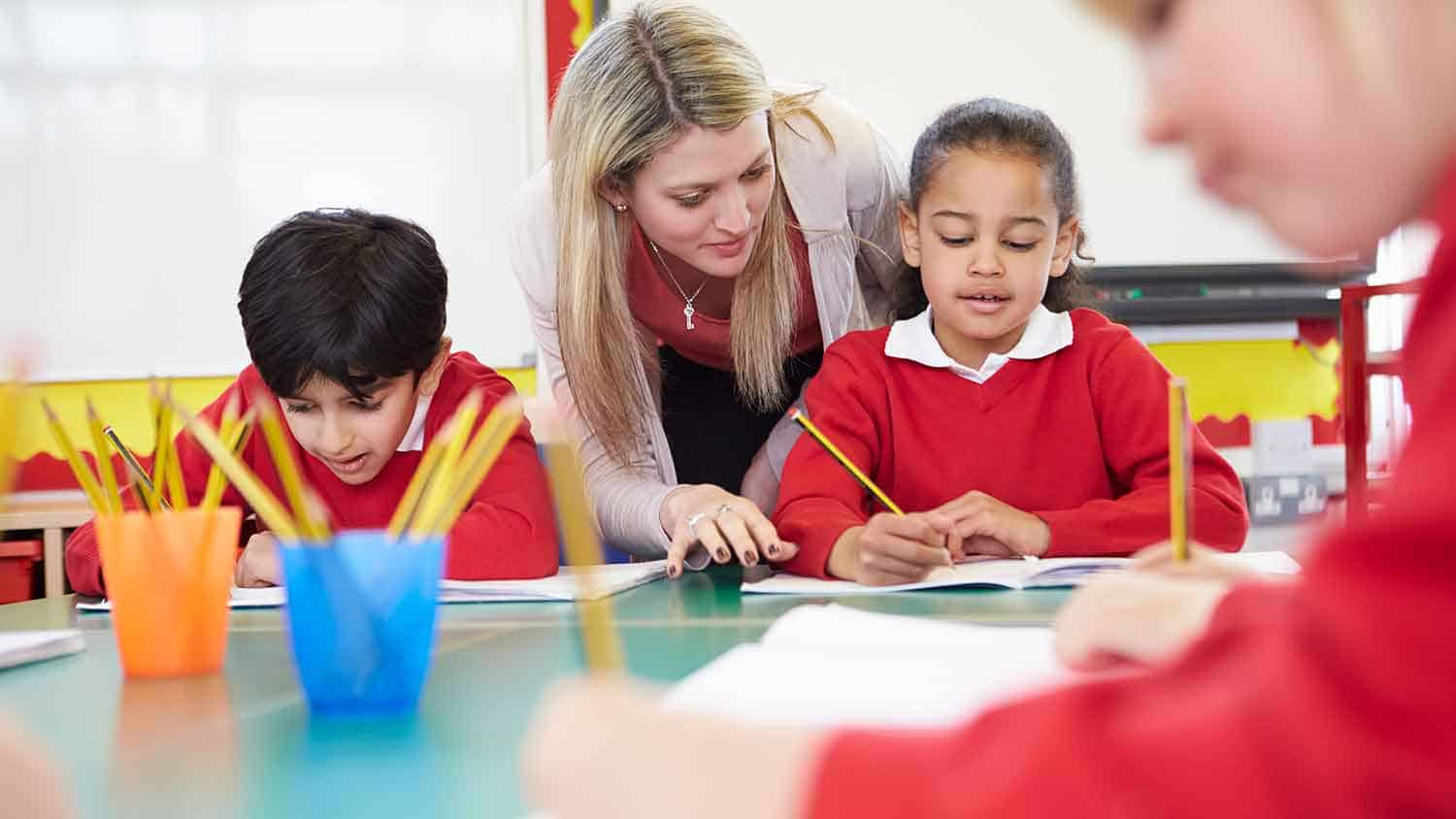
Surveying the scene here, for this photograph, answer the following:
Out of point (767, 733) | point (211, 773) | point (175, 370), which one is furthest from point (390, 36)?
point (767, 733)

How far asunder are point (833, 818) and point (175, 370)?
309 cm

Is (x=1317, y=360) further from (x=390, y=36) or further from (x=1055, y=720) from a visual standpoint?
(x=1055, y=720)

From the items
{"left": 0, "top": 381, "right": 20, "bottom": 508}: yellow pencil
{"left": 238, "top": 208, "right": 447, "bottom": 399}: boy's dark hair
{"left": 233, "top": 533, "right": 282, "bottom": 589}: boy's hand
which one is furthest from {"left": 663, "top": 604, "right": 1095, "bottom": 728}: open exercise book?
{"left": 238, "top": 208, "right": 447, "bottom": 399}: boy's dark hair

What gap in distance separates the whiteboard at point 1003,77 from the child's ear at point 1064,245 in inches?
63.7

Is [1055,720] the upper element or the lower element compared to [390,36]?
lower

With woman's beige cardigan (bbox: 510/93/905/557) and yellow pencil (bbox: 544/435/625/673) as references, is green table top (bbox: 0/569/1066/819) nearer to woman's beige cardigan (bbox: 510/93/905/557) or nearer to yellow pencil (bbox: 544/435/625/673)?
yellow pencil (bbox: 544/435/625/673)

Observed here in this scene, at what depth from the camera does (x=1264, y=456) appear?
3.38 meters

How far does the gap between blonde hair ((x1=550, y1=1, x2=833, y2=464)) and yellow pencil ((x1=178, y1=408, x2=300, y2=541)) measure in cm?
97

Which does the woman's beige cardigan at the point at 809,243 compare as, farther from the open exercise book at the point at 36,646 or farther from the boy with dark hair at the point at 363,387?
the open exercise book at the point at 36,646

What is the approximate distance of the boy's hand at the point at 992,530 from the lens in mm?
1365

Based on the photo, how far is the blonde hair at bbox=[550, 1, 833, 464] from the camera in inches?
63.4

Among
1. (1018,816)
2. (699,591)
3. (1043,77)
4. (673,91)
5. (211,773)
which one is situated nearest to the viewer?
(1018,816)

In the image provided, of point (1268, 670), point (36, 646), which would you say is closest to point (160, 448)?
point (36, 646)

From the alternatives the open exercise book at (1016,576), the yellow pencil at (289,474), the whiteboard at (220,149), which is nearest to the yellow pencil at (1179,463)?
the yellow pencil at (289,474)
